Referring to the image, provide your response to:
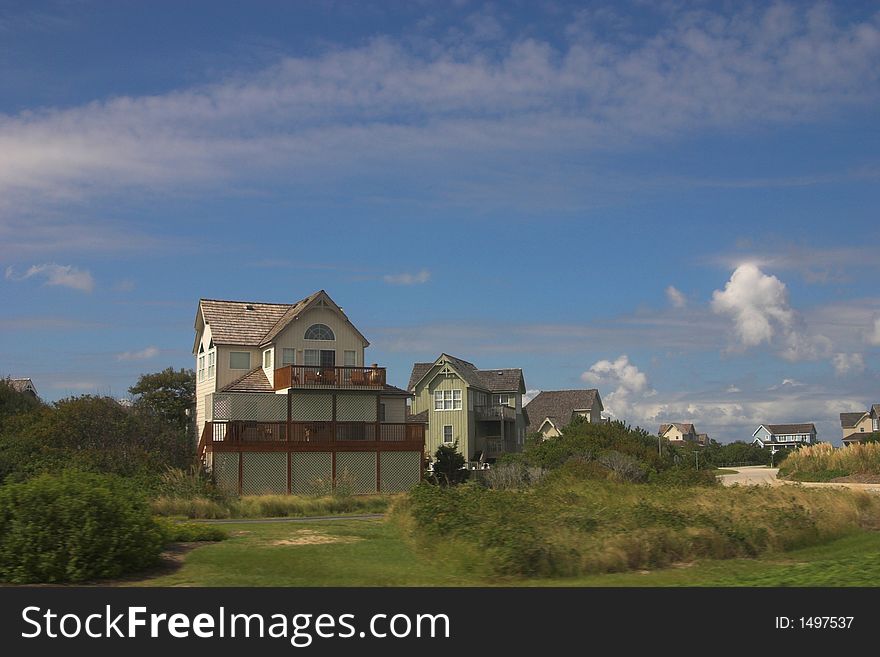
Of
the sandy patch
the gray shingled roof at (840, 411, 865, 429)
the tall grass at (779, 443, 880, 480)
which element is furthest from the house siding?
the gray shingled roof at (840, 411, 865, 429)

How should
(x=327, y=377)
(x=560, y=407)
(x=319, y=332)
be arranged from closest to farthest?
(x=327, y=377)
(x=319, y=332)
(x=560, y=407)

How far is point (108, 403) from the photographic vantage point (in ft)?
147

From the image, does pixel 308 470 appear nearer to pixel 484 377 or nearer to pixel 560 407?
pixel 484 377

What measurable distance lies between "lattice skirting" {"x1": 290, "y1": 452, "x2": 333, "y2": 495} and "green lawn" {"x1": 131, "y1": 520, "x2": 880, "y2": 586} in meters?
25.1

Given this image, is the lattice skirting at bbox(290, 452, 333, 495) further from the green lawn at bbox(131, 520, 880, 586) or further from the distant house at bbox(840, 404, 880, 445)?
the distant house at bbox(840, 404, 880, 445)

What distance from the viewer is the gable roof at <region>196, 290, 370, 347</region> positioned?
156ft

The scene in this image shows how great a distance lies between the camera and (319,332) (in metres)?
47.3

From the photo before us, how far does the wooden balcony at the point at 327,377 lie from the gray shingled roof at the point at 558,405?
3845 centimetres

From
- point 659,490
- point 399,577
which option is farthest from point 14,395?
point 399,577

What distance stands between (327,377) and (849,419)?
9437 cm

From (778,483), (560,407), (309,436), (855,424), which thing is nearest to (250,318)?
(309,436)

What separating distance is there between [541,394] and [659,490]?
2553 inches

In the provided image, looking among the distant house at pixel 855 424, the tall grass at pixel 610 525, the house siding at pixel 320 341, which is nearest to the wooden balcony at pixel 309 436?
the house siding at pixel 320 341
